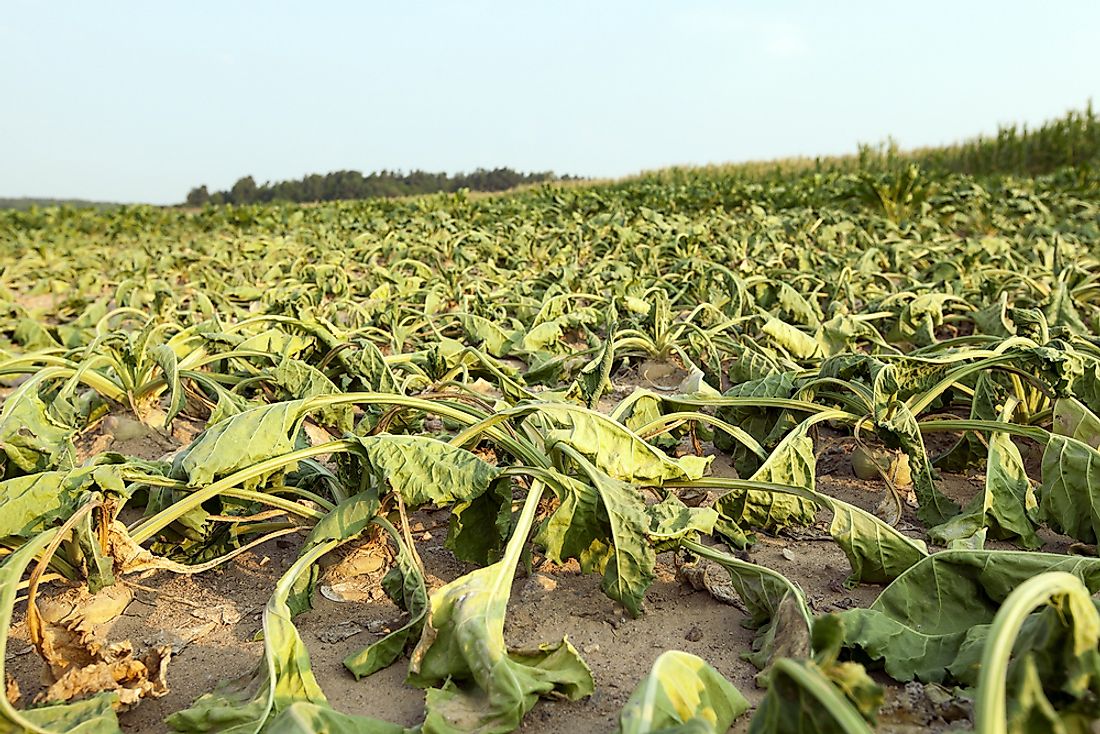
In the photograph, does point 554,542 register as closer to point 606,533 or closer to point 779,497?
point 606,533

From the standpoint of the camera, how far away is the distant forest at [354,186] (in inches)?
904

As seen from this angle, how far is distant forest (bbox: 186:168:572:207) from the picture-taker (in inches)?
904

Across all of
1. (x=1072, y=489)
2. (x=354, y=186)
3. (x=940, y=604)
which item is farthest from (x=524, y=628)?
(x=354, y=186)

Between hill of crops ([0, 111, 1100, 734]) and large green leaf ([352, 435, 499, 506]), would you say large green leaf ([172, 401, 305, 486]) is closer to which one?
hill of crops ([0, 111, 1100, 734])

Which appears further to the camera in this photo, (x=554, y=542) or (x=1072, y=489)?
(x=1072, y=489)

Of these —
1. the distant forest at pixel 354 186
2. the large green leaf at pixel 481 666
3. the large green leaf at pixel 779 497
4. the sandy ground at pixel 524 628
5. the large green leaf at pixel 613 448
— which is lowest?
the sandy ground at pixel 524 628

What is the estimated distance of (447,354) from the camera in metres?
2.73

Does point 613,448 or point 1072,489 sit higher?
point 613,448

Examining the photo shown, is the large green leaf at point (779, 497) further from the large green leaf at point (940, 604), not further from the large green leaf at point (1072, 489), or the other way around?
the large green leaf at point (1072, 489)

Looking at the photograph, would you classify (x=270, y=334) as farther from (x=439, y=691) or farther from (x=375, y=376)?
(x=439, y=691)

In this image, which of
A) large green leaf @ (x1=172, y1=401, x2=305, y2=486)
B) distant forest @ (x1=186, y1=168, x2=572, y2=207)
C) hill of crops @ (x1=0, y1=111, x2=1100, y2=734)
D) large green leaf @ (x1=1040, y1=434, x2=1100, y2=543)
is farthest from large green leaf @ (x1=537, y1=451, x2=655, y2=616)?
distant forest @ (x1=186, y1=168, x2=572, y2=207)

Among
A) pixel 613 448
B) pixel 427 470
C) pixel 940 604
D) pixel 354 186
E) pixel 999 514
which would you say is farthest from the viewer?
pixel 354 186

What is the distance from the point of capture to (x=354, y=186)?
23.3 m

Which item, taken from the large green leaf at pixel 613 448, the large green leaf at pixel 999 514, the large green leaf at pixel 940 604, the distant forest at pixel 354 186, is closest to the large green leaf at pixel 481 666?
the large green leaf at pixel 613 448
